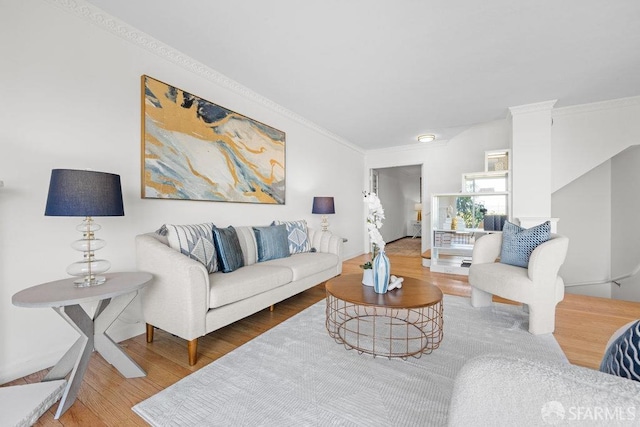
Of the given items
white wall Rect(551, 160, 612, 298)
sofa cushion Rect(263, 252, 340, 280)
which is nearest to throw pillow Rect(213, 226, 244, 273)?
sofa cushion Rect(263, 252, 340, 280)

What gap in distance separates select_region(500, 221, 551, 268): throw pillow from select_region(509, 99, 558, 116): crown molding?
215cm

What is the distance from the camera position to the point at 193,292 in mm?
1750

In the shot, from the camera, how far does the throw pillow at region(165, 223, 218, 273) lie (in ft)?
6.90

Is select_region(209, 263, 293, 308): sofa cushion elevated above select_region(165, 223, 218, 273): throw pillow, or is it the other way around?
select_region(165, 223, 218, 273): throw pillow

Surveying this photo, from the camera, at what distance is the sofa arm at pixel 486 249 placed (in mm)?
2787

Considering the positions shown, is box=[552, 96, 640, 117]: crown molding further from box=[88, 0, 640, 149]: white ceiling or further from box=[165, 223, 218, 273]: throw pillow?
box=[165, 223, 218, 273]: throw pillow

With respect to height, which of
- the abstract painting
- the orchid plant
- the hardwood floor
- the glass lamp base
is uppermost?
the abstract painting

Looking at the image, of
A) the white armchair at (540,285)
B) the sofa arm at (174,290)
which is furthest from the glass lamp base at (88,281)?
the white armchair at (540,285)

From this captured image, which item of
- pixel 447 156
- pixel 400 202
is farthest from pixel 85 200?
pixel 400 202

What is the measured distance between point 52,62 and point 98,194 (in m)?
1.12

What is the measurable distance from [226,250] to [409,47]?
252cm

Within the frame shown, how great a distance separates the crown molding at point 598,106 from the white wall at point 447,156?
0.87 m

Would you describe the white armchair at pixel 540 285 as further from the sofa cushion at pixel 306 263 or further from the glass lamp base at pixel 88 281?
the glass lamp base at pixel 88 281

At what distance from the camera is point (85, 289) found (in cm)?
144
